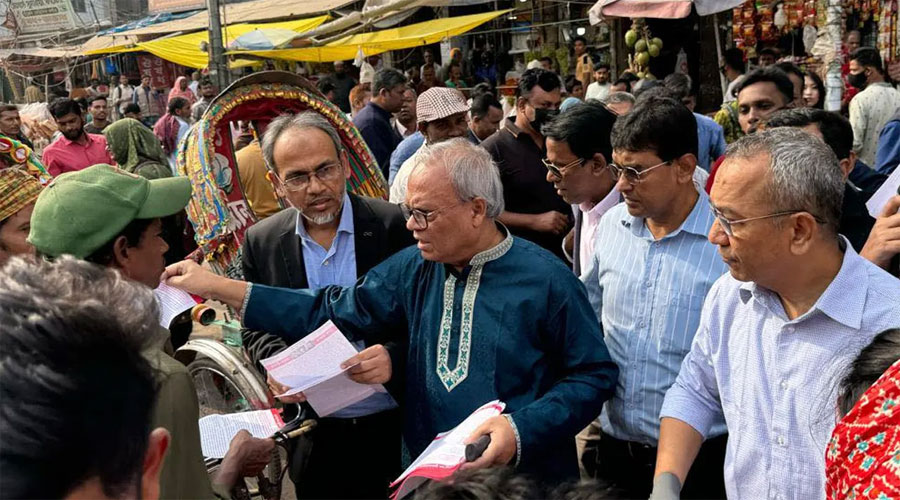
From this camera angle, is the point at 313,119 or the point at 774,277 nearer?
the point at 774,277

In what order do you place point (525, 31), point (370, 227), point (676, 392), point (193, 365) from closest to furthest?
point (676, 392) → point (370, 227) → point (193, 365) → point (525, 31)

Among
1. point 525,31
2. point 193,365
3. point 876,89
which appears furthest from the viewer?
point 525,31

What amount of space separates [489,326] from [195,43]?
55.7 feet

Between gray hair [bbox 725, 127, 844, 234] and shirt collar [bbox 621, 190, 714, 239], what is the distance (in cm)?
68

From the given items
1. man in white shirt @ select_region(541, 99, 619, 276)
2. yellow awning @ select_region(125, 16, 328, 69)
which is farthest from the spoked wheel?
yellow awning @ select_region(125, 16, 328, 69)

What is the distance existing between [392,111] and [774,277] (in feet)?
17.8

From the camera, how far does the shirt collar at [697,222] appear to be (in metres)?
2.66

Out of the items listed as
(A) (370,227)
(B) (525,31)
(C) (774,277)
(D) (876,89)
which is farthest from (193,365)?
(B) (525,31)

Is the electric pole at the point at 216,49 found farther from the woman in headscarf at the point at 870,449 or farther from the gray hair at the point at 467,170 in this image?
the woman in headscarf at the point at 870,449

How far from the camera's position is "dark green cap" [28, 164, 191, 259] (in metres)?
2.10

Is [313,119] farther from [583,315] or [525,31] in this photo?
[525,31]

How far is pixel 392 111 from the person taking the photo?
710cm

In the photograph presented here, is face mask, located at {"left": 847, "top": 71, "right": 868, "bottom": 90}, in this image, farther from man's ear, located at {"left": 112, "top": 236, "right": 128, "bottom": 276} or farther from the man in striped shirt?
man's ear, located at {"left": 112, "top": 236, "right": 128, "bottom": 276}

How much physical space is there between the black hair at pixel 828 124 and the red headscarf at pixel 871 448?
79.2 inches
